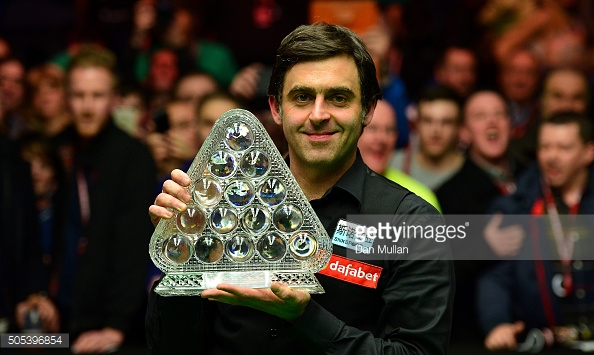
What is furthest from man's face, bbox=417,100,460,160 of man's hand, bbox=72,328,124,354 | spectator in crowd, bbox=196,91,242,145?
man's hand, bbox=72,328,124,354

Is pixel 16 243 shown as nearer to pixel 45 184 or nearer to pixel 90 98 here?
pixel 45 184

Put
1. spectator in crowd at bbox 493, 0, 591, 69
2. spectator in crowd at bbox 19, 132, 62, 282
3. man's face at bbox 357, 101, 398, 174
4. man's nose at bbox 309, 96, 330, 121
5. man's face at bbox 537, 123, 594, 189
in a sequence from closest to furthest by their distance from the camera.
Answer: man's nose at bbox 309, 96, 330, 121 < man's face at bbox 537, 123, 594, 189 < man's face at bbox 357, 101, 398, 174 < spectator in crowd at bbox 19, 132, 62, 282 < spectator in crowd at bbox 493, 0, 591, 69

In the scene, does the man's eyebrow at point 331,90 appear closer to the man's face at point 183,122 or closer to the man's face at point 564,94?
the man's face at point 183,122

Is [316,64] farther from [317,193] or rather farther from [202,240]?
[202,240]

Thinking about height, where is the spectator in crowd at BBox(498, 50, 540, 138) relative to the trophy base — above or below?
above

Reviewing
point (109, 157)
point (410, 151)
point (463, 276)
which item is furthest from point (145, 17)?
point (463, 276)

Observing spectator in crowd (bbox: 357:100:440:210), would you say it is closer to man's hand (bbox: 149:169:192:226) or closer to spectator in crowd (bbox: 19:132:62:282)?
spectator in crowd (bbox: 19:132:62:282)

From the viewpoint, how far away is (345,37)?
8.11 feet

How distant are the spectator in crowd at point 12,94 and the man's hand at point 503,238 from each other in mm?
2750

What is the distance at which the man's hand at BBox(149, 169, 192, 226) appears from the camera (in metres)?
2.21

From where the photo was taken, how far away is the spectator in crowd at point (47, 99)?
218 inches

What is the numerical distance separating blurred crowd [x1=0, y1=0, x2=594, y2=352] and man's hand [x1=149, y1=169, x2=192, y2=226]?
7.50 ft

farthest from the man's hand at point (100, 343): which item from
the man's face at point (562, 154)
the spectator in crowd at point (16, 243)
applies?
the man's face at point (562, 154)

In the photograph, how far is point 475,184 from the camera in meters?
4.81
